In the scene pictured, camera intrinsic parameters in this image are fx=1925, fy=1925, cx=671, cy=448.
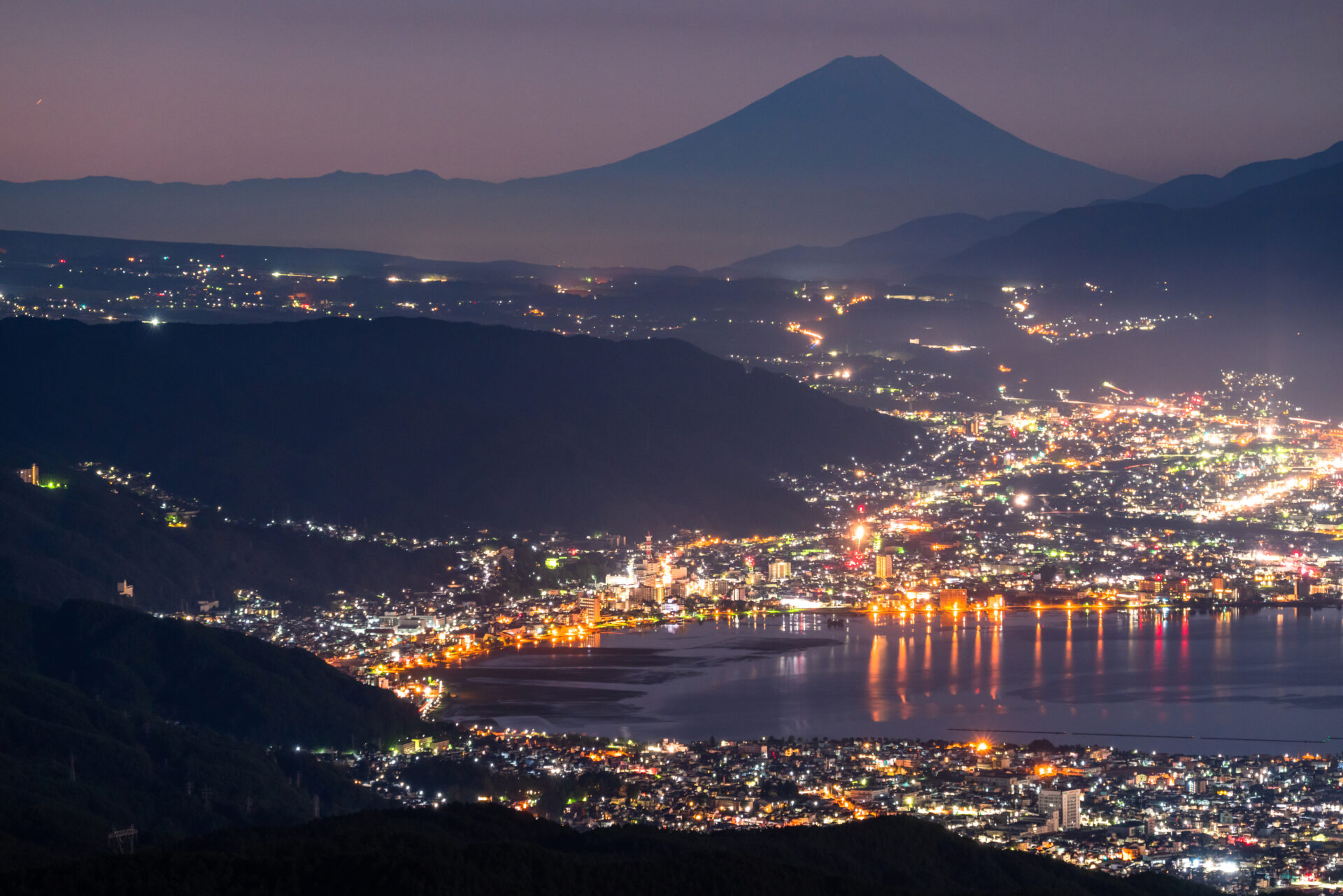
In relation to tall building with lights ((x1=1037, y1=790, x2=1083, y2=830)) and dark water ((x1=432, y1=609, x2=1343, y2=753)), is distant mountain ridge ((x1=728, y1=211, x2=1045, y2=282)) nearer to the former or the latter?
dark water ((x1=432, y1=609, x2=1343, y2=753))

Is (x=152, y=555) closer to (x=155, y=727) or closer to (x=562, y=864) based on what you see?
(x=155, y=727)

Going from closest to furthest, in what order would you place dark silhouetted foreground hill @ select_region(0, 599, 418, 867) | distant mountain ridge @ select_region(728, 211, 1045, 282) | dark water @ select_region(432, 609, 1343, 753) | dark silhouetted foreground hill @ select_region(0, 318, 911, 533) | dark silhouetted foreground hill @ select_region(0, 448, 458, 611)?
dark silhouetted foreground hill @ select_region(0, 599, 418, 867), dark water @ select_region(432, 609, 1343, 753), dark silhouetted foreground hill @ select_region(0, 448, 458, 611), dark silhouetted foreground hill @ select_region(0, 318, 911, 533), distant mountain ridge @ select_region(728, 211, 1045, 282)

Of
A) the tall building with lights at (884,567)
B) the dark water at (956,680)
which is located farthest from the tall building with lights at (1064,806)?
the tall building with lights at (884,567)

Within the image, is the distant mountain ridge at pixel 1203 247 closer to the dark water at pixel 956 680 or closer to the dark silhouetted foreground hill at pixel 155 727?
the dark water at pixel 956 680

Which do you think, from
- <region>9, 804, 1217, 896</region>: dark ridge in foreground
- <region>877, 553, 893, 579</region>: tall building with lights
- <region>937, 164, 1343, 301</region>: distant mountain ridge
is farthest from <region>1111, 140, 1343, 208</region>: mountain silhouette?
<region>9, 804, 1217, 896</region>: dark ridge in foreground

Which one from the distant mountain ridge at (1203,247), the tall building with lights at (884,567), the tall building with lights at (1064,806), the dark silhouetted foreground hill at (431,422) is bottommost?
the tall building with lights at (1064,806)

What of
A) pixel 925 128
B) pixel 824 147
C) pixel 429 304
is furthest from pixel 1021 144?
pixel 429 304
